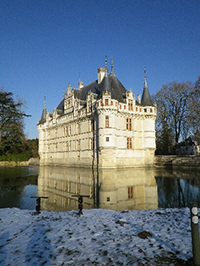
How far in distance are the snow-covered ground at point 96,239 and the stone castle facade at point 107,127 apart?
19767 millimetres

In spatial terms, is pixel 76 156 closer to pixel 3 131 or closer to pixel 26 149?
pixel 3 131

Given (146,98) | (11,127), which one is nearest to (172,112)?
(146,98)

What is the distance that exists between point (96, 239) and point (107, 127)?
72.2 feet

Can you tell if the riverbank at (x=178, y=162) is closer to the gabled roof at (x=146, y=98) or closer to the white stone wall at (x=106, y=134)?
the white stone wall at (x=106, y=134)

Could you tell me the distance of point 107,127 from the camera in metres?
25.9

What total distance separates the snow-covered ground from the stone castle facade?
64.9ft

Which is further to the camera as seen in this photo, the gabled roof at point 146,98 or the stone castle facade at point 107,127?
the gabled roof at point 146,98

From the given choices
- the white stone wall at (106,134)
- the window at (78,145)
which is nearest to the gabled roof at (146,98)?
the white stone wall at (106,134)

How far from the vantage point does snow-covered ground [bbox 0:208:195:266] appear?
10.9 feet

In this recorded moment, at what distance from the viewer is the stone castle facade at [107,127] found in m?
26.0

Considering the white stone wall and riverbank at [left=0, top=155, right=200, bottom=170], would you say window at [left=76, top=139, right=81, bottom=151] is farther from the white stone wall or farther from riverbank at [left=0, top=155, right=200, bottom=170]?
riverbank at [left=0, top=155, right=200, bottom=170]

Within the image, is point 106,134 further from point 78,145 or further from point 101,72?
point 101,72

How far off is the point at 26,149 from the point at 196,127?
3518 cm

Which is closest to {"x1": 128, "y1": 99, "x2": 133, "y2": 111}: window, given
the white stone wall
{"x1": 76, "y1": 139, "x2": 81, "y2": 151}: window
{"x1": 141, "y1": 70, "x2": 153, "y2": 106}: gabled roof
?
the white stone wall
